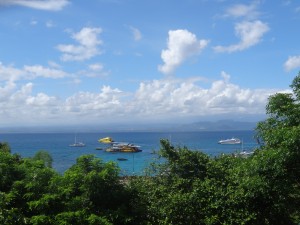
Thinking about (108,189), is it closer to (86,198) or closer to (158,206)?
(86,198)

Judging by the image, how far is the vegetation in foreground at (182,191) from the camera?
1159 centimetres

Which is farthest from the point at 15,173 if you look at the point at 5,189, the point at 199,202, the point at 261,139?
the point at 261,139

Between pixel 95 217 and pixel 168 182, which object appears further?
pixel 168 182

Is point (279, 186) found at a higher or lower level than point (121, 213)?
Answer: higher

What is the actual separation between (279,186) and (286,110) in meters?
2.50

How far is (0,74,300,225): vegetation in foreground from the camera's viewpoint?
38.0 ft

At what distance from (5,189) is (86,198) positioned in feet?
9.17

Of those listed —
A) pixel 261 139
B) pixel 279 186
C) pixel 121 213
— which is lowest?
pixel 121 213

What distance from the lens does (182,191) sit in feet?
42.7

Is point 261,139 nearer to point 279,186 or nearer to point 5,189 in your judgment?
point 279,186

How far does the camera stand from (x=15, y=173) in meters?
13.4

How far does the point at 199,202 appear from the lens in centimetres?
1235

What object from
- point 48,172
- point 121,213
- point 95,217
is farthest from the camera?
point 48,172

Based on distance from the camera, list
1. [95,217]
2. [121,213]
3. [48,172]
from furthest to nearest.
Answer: [48,172]
[121,213]
[95,217]
